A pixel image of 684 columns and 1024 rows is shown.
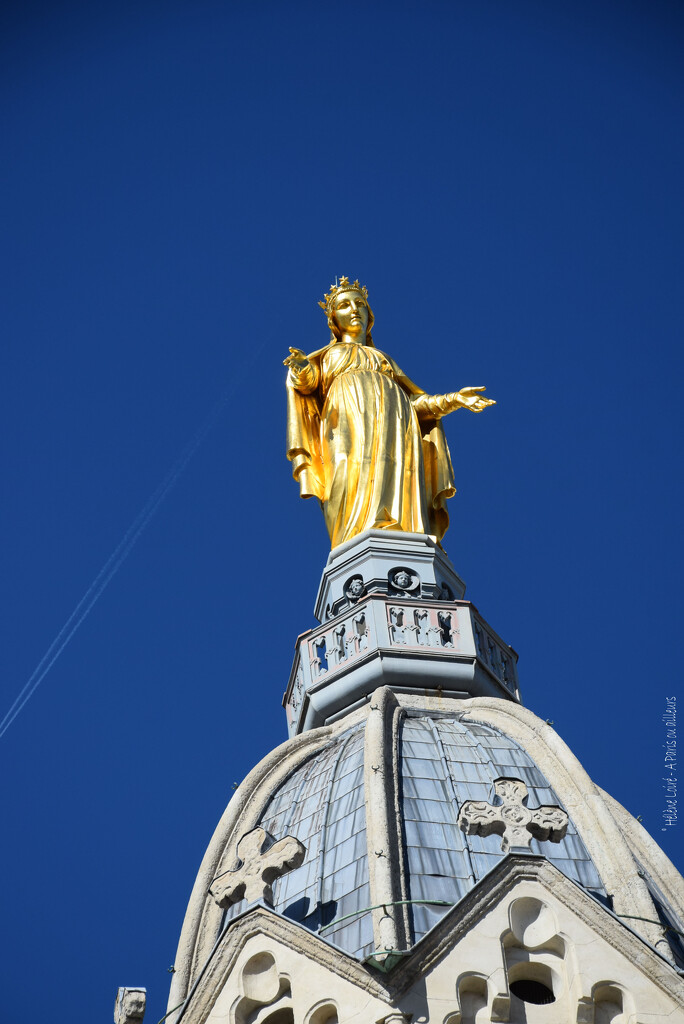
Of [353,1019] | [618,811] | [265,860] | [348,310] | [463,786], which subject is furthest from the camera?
[348,310]

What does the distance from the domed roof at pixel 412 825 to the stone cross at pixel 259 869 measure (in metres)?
1.13

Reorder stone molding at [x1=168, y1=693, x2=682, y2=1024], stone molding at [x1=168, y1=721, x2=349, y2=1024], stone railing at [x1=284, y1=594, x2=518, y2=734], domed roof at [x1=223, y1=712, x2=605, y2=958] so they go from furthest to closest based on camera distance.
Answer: stone railing at [x1=284, y1=594, x2=518, y2=734] < stone molding at [x1=168, y1=721, x2=349, y2=1024] < stone molding at [x1=168, y1=693, x2=682, y2=1024] < domed roof at [x1=223, y1=712, x2=605, y2=958]

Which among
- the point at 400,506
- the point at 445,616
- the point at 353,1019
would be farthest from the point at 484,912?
the point at 400,506

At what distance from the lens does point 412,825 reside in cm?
2850

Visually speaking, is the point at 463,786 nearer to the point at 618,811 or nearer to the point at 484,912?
the point at 618,811

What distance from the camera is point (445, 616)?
35.0 metres

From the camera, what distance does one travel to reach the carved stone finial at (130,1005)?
24688 mm

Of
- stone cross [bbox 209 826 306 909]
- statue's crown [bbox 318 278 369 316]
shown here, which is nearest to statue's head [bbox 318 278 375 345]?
statue's crown [bbox 318 278 369 316]

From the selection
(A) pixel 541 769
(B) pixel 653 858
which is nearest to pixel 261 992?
(A) pixel 541 769

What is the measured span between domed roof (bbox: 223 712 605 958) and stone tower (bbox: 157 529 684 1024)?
0.04 meters

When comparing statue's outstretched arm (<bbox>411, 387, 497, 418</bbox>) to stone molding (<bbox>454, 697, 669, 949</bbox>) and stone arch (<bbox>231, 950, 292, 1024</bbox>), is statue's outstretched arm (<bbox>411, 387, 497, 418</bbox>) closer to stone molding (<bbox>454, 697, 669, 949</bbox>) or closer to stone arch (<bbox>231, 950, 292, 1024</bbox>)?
stone molding (<bbox>454, 697, 669, 949</bbox>)

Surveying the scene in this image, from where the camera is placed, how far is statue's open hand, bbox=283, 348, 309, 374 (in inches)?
1547

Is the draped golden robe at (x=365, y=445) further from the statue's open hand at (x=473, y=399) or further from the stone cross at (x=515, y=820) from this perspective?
the stone cross at (x=515, y=820)

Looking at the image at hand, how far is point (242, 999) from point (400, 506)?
15.0m
